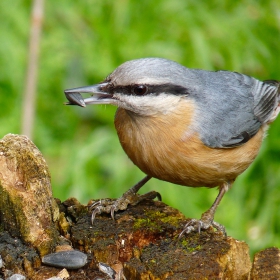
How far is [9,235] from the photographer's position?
11.6 feet

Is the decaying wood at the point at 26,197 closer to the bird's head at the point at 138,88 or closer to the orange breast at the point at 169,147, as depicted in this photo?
the bird's head at the point at 138,88

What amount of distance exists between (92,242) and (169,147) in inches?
34.0

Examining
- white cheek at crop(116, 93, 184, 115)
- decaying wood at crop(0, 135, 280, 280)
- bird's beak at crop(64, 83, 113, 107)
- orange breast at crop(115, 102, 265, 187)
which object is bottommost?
decaying wood at crop(0, 135, 280, 280)

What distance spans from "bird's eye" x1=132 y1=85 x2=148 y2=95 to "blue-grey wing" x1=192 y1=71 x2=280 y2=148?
433 mm

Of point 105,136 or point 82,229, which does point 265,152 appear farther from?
point 82,229

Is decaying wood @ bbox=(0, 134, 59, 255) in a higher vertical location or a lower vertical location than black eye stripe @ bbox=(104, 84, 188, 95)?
lower

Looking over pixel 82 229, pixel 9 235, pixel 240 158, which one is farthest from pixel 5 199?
pixel 240 158

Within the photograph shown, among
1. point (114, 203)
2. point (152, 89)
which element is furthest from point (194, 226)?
point (152, 89)

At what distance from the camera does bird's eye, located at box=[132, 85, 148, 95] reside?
3924mm

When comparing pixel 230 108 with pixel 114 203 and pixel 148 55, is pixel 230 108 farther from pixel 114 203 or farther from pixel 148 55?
pixel 148 55

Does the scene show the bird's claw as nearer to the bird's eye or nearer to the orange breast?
the orange breast

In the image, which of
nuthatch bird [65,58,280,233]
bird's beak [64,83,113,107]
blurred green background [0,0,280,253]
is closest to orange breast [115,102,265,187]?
nuthatch bird [65,58,280,233]

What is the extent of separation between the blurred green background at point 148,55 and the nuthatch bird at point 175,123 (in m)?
0.91

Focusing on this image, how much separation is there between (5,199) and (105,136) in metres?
2.30
